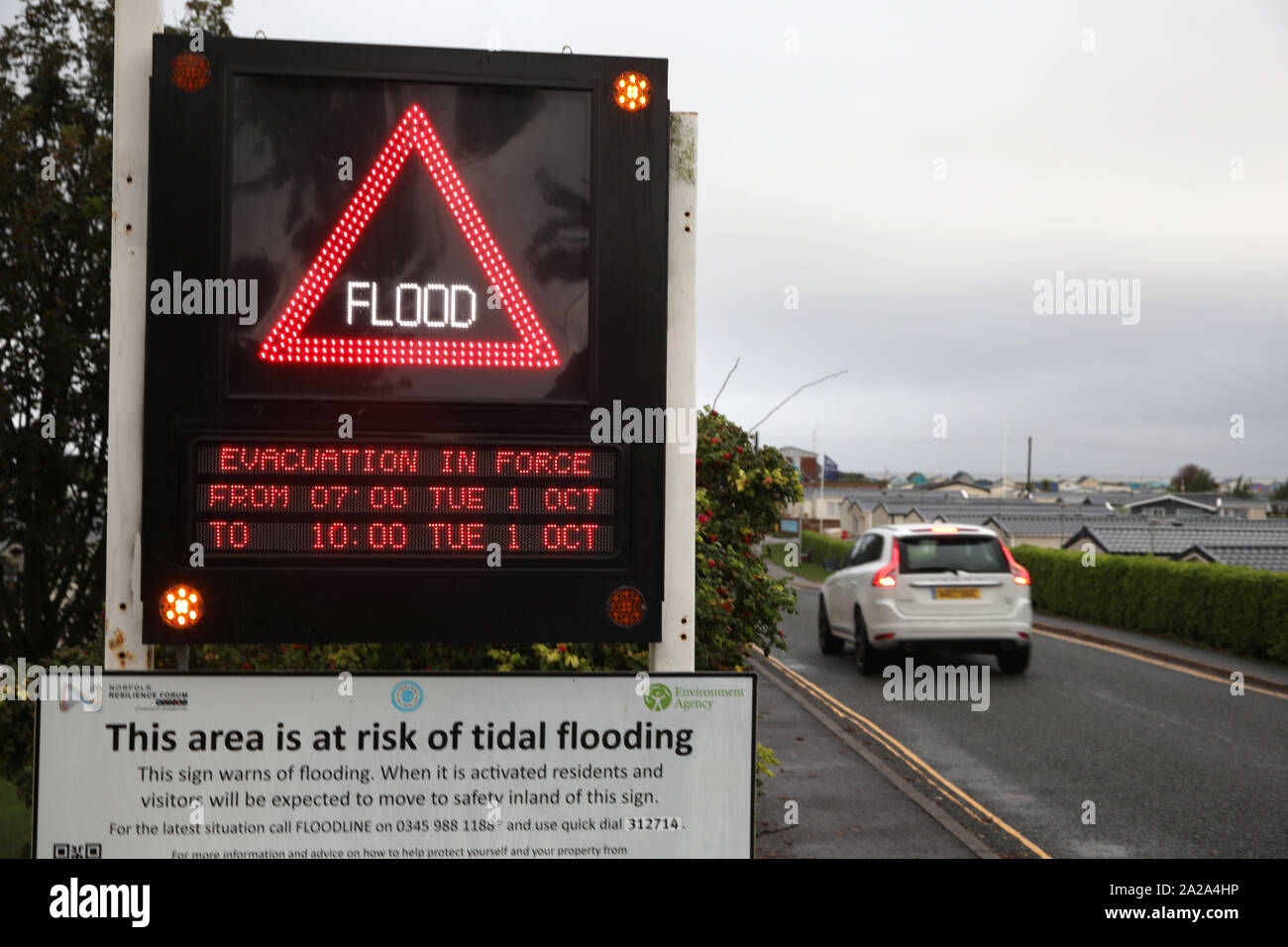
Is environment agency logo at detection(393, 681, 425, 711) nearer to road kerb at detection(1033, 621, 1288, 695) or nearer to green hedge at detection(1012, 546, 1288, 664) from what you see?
road kerb at detection(1033, 621, 1288, 695)

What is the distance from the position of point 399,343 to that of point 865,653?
13868mm

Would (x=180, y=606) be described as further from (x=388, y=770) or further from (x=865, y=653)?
(x=865, y=653)

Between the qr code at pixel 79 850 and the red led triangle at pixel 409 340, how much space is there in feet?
4.16

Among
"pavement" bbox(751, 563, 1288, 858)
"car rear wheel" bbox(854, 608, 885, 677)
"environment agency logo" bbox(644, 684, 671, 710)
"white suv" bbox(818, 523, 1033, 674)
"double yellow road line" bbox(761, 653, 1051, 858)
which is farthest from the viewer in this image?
"car rear wheel" bbox(854, 608, 885, 677)

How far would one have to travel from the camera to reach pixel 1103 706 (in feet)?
44.4

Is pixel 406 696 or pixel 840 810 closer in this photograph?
pixel 406 696

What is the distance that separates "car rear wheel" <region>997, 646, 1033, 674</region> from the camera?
15945 millimetres

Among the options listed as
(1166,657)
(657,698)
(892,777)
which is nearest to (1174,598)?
(1166,657)

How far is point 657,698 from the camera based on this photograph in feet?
9.81

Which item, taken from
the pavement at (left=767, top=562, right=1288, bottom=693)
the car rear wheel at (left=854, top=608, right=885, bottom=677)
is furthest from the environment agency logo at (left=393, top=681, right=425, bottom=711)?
the car rear wheel at (left=854, top=608, right=885, bottom=677)

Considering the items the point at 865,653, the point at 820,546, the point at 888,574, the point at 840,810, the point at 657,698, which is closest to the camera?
the point at 657,698

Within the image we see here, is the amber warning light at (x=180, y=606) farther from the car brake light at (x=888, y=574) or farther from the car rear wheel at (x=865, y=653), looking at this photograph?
the car rear wheel at (x=865, y=653)
